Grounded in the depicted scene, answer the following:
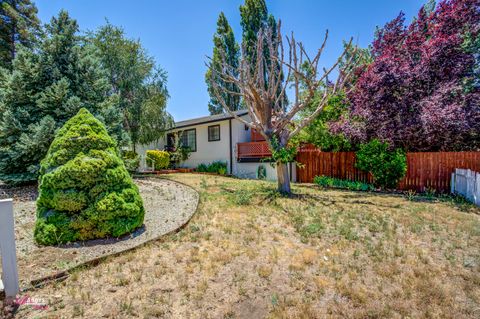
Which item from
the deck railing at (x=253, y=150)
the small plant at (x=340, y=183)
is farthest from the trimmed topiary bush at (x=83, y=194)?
the deck railing at (x=253, y=150)

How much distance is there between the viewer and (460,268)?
143 inches

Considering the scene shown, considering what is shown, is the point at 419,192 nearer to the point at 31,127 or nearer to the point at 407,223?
the point at 407,223

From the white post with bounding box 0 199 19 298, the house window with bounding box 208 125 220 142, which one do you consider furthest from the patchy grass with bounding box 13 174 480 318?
the house window with bounding box 208 125 220 142

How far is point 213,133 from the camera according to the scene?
16625 millimetres

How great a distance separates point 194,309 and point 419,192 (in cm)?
1024

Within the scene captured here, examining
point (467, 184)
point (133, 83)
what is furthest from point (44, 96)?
point (467, 184)

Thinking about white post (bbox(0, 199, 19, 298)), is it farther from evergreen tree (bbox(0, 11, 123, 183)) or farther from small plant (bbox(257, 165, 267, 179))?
small plant (bbox(257, 165, 267, 179))

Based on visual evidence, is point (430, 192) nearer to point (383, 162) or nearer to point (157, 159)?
point (383, 162)

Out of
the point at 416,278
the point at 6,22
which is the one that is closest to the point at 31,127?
the point at 416,278

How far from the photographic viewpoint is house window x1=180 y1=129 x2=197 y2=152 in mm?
17702

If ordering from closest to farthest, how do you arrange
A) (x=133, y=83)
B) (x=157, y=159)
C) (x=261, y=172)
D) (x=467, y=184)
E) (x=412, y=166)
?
(x=467, y=184), (x=412, y=166), (x=133, y=83), (x=261, y=172), (x=157, y=159)

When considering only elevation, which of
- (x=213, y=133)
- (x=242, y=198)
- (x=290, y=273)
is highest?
(x=213, y=133)

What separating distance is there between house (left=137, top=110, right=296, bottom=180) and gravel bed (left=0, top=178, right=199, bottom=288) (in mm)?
6962

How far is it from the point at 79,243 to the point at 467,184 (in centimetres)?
1042
